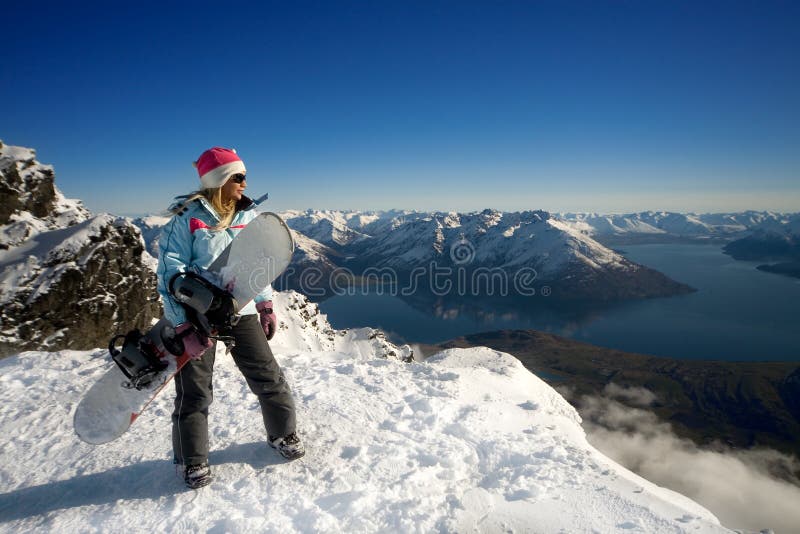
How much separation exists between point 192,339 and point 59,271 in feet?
47.9

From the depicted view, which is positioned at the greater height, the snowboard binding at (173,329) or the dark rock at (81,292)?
the snowboard binding at (173,329)

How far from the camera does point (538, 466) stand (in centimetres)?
421

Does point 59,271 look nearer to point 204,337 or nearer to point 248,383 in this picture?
point 248,383

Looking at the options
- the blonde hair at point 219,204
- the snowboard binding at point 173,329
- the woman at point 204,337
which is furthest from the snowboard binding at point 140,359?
the blonde hair at point 219,204

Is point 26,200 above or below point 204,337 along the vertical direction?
above

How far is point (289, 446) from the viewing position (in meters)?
4.11

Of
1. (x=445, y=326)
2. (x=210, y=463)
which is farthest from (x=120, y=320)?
(x=445, y=326)

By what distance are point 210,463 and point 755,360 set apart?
20582 cm

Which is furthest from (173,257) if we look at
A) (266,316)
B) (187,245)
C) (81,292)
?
(81,292)

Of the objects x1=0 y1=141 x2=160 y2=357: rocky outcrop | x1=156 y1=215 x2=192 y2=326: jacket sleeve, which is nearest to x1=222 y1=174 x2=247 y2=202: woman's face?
x1=156 y1=215 x2=192 y2=326: jacket sleeve

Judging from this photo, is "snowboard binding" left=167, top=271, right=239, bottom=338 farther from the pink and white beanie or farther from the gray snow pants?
the pink and white beanie

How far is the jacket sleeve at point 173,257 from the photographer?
3.37 metres

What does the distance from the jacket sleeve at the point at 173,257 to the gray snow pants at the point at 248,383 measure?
19.6 inches

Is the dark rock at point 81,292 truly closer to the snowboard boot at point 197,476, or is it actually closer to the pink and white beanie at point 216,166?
the snowboard boot at point 197,476
